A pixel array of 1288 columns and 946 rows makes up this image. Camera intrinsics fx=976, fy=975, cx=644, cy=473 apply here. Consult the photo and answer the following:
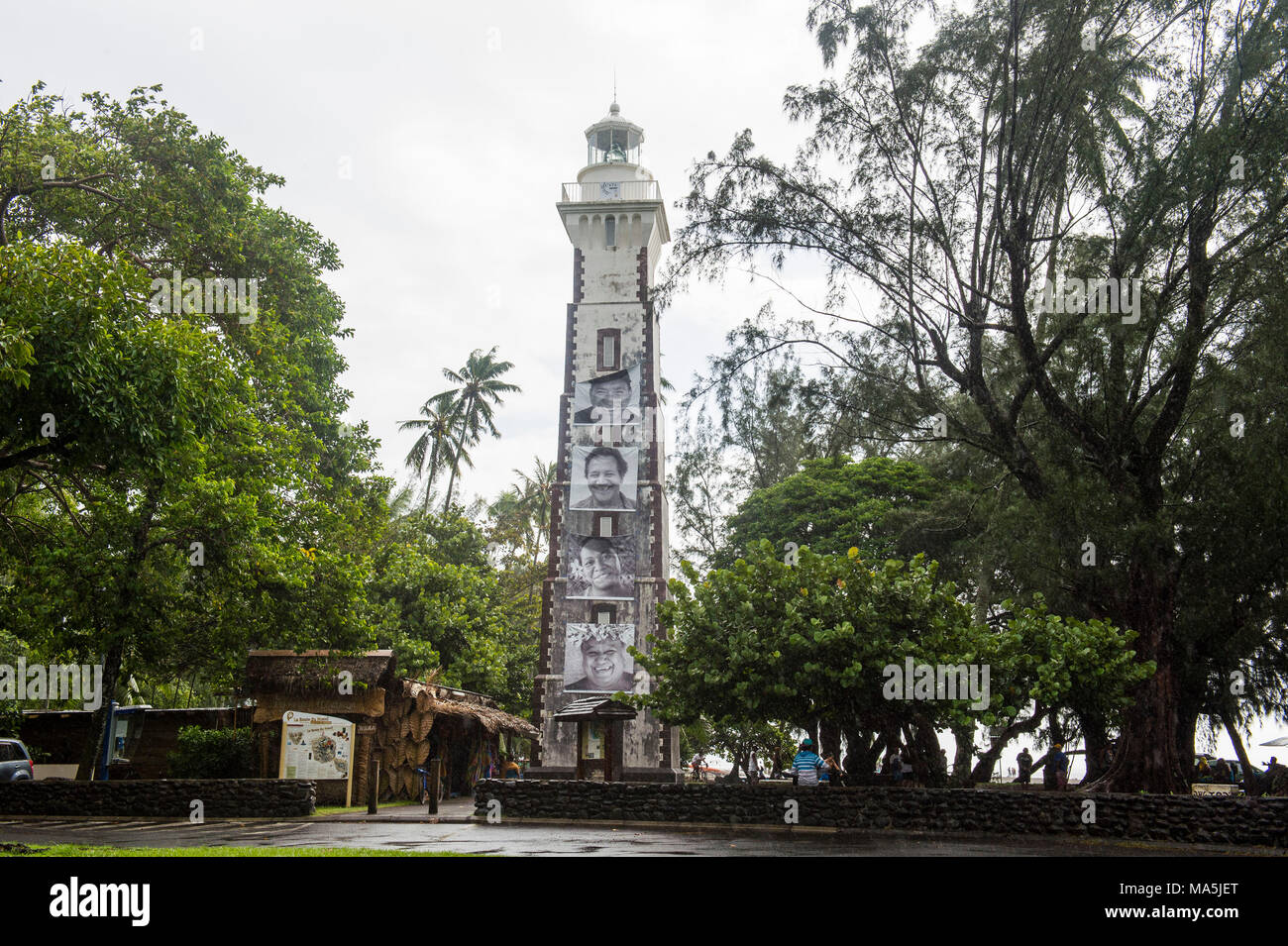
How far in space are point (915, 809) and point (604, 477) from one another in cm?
1743

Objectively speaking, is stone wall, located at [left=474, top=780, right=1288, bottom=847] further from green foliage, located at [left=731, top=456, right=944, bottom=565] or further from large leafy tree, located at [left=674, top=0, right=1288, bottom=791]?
green foliage, located at [left=731, top=456, right=944, bottom=565]

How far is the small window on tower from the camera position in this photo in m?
34.6

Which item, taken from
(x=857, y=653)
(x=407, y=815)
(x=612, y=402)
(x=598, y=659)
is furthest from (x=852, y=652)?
(x=612, y=402)

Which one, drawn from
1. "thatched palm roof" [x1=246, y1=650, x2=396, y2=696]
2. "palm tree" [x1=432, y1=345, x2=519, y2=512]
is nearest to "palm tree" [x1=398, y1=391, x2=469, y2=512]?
"palm tree" [x1=432, y1=345, x2=519, y2=512]

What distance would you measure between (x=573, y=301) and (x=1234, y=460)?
23.2m

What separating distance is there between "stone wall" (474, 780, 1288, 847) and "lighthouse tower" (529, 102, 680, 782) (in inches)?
399

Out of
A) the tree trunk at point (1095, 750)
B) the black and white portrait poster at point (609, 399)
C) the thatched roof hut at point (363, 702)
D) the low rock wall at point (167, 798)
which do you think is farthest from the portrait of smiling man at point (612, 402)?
the tree trunk at point (1095, 750)

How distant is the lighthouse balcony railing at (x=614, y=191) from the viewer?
120 ft

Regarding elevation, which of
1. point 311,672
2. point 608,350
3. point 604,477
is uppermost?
point 608,350

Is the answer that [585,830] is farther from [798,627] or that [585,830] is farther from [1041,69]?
[1041,69]

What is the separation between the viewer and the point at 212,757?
929 inches

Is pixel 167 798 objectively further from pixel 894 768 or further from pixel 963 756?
pixel 963 756

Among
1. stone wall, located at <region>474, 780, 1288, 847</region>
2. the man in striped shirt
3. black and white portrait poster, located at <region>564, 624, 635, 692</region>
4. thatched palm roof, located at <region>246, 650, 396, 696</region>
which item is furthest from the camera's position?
black and white portrait poster, located at <region>564, 624, 635, 692</region>

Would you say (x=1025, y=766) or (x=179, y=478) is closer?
(x=179, y=478)
